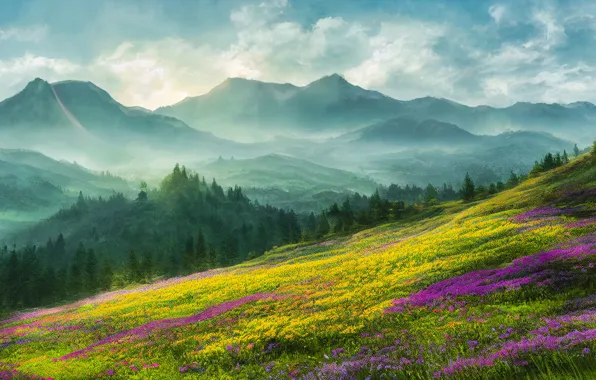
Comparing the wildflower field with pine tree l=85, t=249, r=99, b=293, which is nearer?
the wildflower field

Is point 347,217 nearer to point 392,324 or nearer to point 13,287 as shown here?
point 13,287

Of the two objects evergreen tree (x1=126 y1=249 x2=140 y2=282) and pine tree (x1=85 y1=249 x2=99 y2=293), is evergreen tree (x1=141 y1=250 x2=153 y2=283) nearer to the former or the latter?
evergreen tree (x1=126 y1=249 x2=140 y2=282)

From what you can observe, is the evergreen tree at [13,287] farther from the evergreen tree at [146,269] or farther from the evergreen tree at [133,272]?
the evergreen tree at [146,269]

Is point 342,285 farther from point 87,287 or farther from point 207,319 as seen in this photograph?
point 87,287

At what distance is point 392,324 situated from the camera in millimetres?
19922

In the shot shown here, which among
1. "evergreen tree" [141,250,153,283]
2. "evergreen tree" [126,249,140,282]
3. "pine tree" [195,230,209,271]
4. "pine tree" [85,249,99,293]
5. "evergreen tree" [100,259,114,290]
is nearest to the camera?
"evergreen tree" [126,249,140,282]

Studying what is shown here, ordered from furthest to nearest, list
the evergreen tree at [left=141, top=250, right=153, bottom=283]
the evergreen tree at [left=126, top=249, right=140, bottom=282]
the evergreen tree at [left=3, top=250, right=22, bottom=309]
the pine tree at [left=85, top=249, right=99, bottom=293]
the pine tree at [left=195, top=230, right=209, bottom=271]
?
the pine tree at [left=195, top=230, right=209, bottom=271] → the evergreen tree at [left=141, top=250, right=153, bottom=283] → the pine tree at [left=85, top=249, right=99, bottom=293] → the evergreen tree at [left=126, top=249, right=140, bottom=282] → the evergreen tree at [left=3, top=250, right=22, bottom=309]

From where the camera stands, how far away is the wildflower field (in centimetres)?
1226

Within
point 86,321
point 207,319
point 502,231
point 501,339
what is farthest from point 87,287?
point 501,339

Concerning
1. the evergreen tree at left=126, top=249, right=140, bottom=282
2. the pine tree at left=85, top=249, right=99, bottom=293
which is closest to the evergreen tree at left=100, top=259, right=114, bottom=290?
the pine tree at left=85, top=249, right=99, bottom=293

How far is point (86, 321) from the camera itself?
42969 millimetres

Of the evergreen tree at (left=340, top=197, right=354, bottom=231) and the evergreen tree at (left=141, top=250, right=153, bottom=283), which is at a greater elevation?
the evergreen tree at (left=340, top=197, right=354, bottom=231)

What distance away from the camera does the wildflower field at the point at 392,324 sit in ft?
Result: 40.2

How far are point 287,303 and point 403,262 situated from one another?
41.5ft
